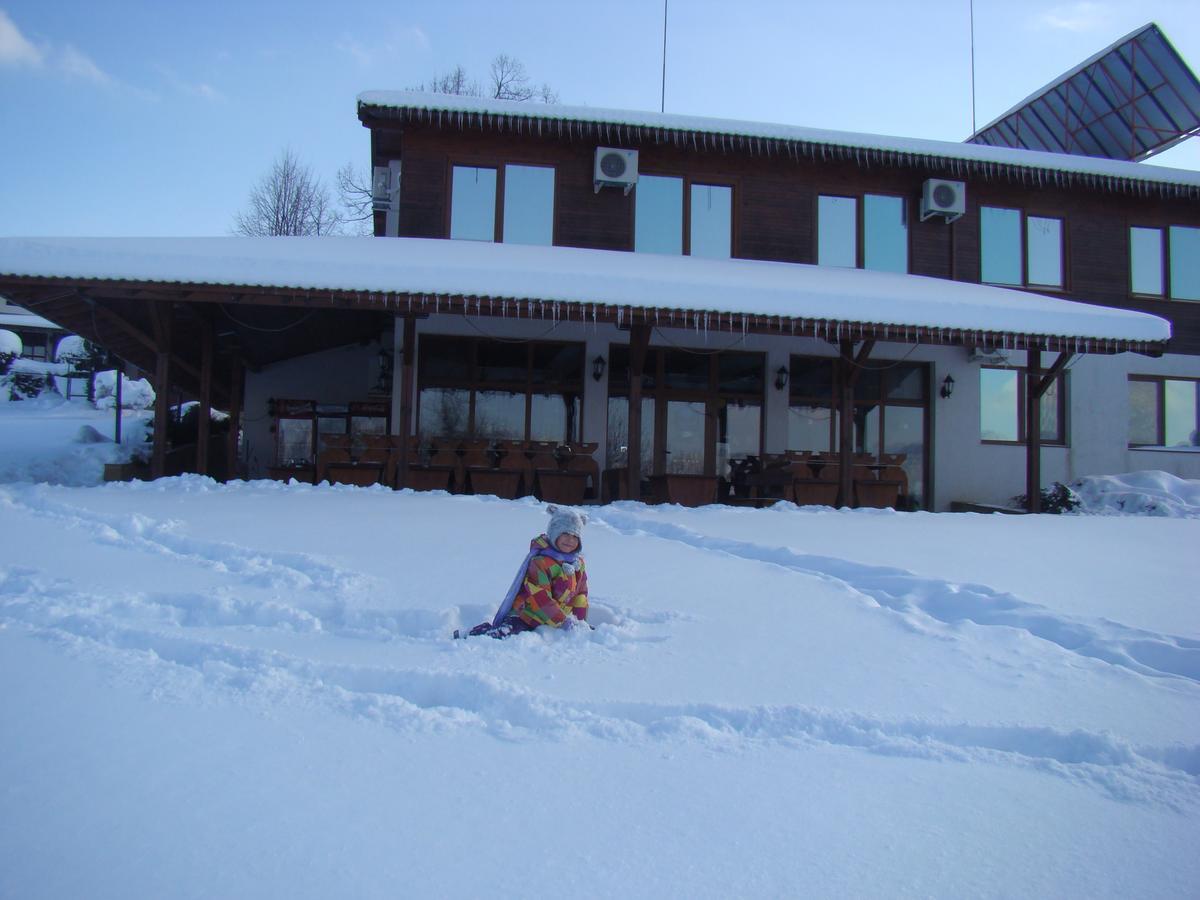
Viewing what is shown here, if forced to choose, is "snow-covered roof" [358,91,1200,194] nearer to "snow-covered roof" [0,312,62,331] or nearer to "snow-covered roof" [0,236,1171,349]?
"snow-covered roof" [0,236,1171,349]

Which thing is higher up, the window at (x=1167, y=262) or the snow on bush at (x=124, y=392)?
the window at (x=1167, y=262)

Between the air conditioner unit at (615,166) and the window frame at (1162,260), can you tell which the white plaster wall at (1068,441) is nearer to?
the window frame at (1162,260)

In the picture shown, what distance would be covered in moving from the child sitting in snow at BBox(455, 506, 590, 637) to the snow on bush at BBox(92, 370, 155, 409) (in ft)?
78.7

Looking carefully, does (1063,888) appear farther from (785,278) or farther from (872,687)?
(785,278)

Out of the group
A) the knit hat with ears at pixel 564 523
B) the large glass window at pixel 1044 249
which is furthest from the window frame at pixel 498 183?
the knit hat with ears at pixel 564 523

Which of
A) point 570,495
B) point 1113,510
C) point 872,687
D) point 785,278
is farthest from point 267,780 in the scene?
point 1113,510

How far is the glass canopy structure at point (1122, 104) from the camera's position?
15.6m

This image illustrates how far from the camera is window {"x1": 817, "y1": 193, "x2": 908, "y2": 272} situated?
1362cm

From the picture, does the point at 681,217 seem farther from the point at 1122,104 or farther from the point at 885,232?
the point at 1122,104

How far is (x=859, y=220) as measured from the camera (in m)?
13.7

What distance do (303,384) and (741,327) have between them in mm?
8945

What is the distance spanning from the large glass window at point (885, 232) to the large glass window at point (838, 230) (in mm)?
185

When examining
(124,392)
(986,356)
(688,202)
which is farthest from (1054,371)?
(124,392)

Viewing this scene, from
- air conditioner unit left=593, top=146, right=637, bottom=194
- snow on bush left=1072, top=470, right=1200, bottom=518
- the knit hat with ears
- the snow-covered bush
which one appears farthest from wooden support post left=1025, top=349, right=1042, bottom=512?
the snow-covered bush
